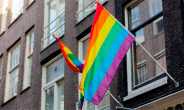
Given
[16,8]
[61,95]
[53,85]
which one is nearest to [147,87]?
[61,95]

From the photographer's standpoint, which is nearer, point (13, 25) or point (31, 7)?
point (31, 7)

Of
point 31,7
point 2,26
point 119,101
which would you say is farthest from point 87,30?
point 2,26

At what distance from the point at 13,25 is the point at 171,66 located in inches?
512

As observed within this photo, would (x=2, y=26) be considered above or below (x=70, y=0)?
above

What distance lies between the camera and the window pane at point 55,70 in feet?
58.3

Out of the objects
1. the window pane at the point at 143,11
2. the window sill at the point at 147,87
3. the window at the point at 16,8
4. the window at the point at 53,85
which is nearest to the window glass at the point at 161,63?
the window sill at the point at 147,87

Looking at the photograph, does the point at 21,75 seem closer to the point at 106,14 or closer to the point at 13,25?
the point at 13,25

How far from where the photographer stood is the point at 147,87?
1232cm

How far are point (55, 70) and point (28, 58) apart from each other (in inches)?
115

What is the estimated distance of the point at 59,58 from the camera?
18.0m

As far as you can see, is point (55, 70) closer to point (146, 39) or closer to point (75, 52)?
point (75, 52)

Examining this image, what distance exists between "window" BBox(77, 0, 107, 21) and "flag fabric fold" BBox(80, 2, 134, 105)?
496cm

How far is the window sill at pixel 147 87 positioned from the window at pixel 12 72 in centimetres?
942

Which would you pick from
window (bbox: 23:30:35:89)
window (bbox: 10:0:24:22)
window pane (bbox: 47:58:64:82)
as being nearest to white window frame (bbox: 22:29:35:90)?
window (bbox: 23:30:35:89)
